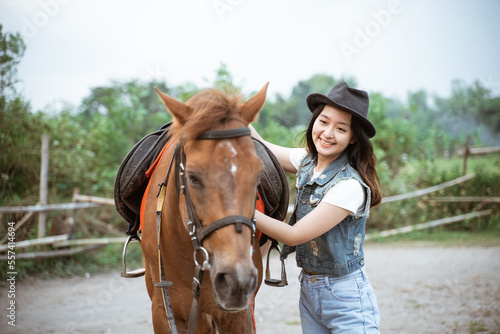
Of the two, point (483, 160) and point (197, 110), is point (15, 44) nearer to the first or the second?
point (197, 110)

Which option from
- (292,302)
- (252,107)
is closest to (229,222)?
(252,107)

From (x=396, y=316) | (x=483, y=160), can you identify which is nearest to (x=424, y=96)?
(x=483, y=160)

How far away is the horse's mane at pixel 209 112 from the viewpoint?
145 centimetres

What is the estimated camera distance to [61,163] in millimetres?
6977

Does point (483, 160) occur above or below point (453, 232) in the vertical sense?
above

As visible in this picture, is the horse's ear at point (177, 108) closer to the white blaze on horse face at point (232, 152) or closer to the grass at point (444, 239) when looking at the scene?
the white blaze on horse face at point (232, 152)

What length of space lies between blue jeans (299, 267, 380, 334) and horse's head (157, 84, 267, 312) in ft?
2.31

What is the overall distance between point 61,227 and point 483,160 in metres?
11.2

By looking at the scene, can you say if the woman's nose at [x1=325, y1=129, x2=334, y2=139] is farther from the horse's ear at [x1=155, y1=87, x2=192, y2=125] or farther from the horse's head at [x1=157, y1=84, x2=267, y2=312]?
the horse's ear at [x1=155, y1=87, x2=192, y2=125]

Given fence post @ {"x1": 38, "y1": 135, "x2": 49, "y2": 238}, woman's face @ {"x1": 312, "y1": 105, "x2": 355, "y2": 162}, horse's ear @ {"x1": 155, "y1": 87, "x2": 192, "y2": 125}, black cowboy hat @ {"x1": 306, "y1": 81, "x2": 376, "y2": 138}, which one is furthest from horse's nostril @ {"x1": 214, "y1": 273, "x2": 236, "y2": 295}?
fence post @ {"x1": 38, "y1": 135, "x2": 49, "y2": 238}

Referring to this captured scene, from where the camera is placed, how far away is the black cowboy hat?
1.89 m

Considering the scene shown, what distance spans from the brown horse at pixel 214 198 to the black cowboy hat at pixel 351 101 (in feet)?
1.53

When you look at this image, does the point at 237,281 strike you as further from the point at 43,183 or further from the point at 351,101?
the point at 43,183

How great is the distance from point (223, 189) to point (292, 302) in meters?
4.47
